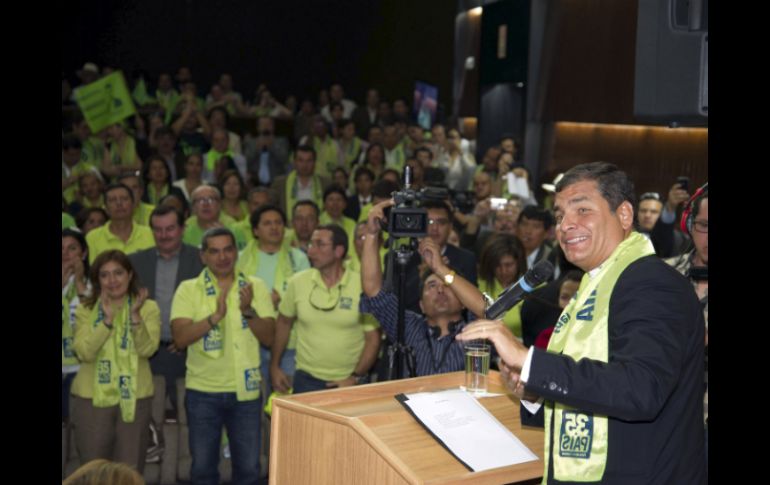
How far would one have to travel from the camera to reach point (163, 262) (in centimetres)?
574

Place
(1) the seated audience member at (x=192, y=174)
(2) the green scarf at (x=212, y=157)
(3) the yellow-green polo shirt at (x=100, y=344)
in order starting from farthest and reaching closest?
(2) the green scarf at (x=212, y=157) < (1) the seated audience member at (x=192, y=174) < (3) the yellow-green polo shirt at (x=100, y=344)

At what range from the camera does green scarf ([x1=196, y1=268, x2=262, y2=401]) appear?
4949 mm

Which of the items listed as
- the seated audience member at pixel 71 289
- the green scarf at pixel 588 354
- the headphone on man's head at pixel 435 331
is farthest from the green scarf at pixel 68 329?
the green scarf at pixel 588 354

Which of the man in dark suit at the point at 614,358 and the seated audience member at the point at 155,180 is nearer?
the man in dark suit at the point at 614,358

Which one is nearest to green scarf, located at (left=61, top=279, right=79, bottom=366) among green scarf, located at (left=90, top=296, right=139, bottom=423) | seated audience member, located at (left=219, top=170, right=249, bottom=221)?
green scarf, located at (left=90, top=296, right=139, bottom=423)

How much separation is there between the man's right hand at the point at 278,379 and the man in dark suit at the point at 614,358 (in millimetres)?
2917

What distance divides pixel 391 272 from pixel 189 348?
4.67 feet

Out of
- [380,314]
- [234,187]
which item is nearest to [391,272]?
[380,314]

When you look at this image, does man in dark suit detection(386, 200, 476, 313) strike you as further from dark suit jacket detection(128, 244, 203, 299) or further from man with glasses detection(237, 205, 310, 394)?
dark suit jacket detection(128, 244, 203, 299)

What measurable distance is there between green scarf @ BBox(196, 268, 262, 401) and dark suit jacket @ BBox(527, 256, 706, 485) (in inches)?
109

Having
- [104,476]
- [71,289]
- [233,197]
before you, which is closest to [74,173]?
[233,197]

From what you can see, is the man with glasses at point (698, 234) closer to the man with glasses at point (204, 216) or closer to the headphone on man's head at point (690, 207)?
the headphone on man's head at point (690, 207)

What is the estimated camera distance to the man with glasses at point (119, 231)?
6.25m

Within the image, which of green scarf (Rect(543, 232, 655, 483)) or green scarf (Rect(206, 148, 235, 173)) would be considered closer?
green scarf (Rect(543, 232, 655, 483))
